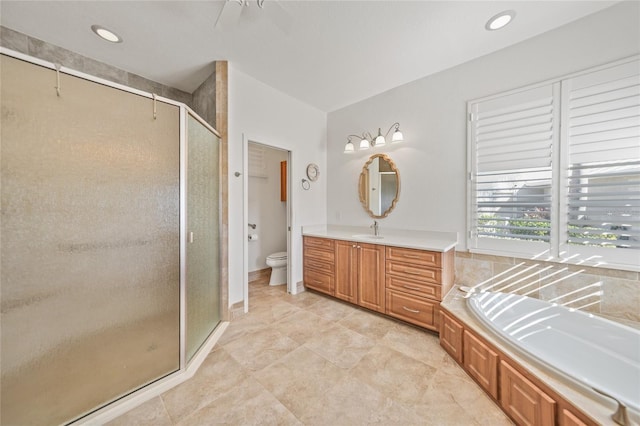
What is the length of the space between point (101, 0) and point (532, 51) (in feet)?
11.7

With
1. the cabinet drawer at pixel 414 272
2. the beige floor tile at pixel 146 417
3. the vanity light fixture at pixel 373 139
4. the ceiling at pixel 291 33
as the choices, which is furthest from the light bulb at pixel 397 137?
the beige floor tile at pixel 146 417

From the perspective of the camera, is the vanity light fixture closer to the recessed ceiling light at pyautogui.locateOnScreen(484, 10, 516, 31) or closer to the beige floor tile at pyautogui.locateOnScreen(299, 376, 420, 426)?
the recessed ceiling light at pyautogui.locateOnScreen(484, 10, 516, 31)

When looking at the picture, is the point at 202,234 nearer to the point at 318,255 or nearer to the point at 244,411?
the point at 244,411

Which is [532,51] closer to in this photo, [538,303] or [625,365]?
[538,303]

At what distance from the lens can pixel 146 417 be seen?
1.32m

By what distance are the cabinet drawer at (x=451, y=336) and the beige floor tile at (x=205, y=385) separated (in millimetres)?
1660

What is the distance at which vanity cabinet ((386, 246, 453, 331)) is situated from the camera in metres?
2.15

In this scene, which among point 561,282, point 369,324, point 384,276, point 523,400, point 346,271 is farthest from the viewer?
point 346,271

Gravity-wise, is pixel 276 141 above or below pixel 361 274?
above

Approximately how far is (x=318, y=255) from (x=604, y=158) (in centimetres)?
283

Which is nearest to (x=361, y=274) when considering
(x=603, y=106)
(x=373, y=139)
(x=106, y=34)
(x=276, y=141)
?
(x=373, y=139)

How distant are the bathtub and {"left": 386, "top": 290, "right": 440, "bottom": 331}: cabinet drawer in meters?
0.38

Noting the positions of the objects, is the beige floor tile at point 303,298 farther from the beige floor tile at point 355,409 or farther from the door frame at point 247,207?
the beige floor tile at point 355,409

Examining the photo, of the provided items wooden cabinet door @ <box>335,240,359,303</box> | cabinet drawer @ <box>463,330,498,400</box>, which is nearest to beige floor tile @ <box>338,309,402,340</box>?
wooden cabinet door @ <box>335,240,359,303</box>
